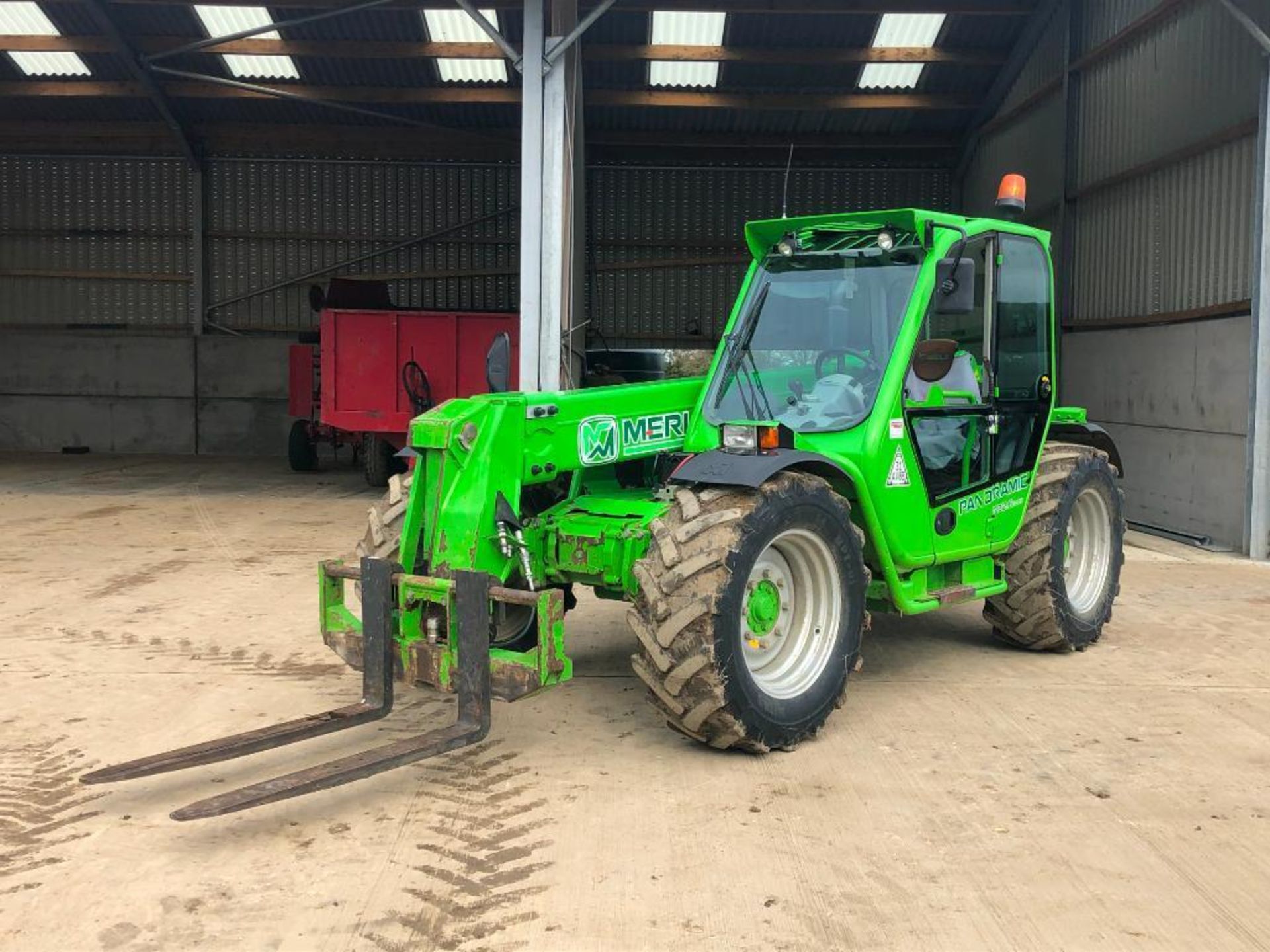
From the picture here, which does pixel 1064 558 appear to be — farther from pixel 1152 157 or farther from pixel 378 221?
pixel 378 221

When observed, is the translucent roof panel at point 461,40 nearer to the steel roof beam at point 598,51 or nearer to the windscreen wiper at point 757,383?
the steel roof beam at point 598,51

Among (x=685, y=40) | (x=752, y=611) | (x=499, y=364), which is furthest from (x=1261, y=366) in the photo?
(x=685, y=40)

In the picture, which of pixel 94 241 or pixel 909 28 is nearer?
pixel 909 28

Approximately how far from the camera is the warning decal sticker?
5.34 m

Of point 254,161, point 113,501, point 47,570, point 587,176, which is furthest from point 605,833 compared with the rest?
point 254,161

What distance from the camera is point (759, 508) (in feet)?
15.2

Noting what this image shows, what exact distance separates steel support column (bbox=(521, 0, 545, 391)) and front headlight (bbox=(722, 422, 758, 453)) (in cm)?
627

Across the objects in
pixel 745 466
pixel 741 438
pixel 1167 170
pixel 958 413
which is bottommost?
pixel 745 466

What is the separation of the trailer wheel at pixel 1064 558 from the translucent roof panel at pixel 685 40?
11.1m

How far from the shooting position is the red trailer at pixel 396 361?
15.6 meters

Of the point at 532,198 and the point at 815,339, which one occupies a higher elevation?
the point at 532,198

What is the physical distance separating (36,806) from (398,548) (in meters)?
1.57

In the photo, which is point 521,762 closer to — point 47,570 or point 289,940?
point 289,940

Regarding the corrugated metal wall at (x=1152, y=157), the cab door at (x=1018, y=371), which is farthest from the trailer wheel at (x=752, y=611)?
the corrugated metal wall at (x=1152, y=157)
